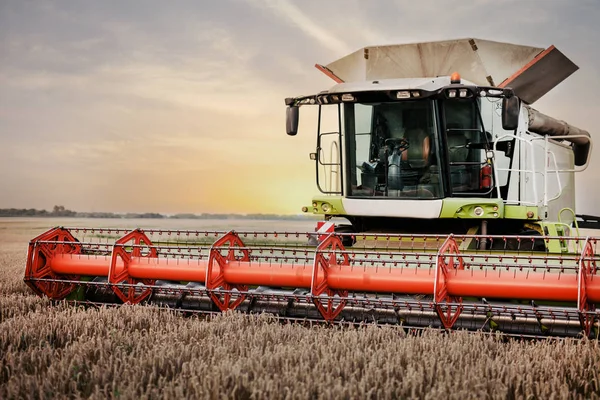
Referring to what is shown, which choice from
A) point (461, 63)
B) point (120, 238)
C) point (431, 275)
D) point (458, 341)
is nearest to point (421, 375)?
point (458, 341)

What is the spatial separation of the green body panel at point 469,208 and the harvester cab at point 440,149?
1 centimetres

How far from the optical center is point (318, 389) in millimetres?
3098

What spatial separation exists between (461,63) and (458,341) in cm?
448

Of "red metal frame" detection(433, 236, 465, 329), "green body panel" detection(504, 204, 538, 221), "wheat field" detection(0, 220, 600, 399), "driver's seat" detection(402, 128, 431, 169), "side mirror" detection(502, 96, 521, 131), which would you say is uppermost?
"side mirror" detection(502, 96, 521, 131)

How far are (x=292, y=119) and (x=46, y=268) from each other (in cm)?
293

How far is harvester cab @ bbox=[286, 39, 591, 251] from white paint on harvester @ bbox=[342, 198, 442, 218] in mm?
10

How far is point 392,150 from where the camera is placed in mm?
6859

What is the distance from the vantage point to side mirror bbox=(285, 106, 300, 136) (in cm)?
698

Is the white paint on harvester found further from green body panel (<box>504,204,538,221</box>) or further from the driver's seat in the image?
green body panel (<box>504,204,538,221</box>)

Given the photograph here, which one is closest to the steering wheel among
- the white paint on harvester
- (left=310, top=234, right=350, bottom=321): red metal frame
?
the white paint on harvester

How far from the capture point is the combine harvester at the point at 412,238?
14.9 ft

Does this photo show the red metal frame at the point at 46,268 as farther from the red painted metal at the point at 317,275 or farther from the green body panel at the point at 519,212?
the green body panel at the point at 519,212

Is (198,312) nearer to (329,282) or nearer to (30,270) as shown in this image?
(329,282)

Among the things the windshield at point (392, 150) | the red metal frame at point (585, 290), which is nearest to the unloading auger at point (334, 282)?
the red metal frame at point (585, 290)
